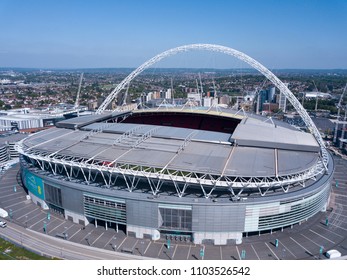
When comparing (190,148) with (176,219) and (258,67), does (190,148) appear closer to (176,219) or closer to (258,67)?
(176,219)

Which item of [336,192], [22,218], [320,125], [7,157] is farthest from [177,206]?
[320,125]

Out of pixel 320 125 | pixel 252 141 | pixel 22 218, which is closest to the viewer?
pixel 22 218

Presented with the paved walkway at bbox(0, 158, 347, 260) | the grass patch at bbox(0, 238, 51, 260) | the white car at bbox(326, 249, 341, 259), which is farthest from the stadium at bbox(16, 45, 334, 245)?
the grass patch at bbox(0, 238, 51, 260)

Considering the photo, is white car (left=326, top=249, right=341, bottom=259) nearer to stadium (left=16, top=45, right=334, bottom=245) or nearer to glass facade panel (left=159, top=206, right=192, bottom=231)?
stadium (left=16, top=45, right=334, bottom=245)

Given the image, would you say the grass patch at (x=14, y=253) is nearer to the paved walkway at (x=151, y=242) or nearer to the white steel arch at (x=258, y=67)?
the paved walkway at (x=151, y=242)

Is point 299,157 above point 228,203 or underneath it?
above

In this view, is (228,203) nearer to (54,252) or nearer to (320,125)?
(54,252)

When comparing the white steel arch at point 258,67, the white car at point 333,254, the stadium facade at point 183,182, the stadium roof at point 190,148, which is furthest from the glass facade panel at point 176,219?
the white steel arch at point 258,67
